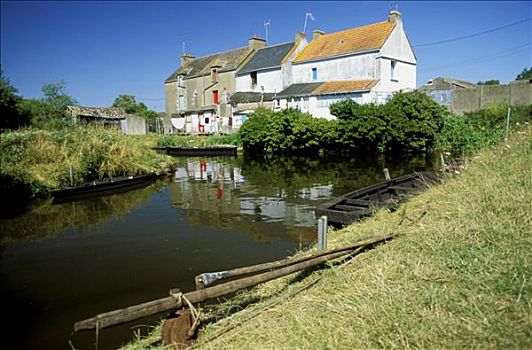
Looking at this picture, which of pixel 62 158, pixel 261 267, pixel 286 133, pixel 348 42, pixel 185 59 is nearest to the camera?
pixel 261 267

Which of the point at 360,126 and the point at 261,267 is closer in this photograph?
the point at 261,267

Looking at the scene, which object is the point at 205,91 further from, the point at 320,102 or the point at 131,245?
the point at 131,245

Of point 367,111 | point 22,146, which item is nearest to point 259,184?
point 22,146

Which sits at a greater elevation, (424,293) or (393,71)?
(393,71)

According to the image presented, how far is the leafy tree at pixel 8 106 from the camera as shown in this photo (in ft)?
88.1

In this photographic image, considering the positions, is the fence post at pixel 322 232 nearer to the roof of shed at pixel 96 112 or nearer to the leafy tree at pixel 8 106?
the leafy tree at pixel 8 106

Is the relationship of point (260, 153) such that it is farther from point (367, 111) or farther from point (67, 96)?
point (67, 96)

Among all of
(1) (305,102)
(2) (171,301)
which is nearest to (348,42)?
(1) (305,102)

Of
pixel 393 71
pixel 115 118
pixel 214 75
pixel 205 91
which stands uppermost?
pixel 214 75

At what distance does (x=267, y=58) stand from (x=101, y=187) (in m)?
29.0

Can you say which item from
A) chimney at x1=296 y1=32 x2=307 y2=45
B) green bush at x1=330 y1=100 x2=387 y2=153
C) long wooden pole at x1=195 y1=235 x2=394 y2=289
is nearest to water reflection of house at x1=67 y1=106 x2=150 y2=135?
chimney at x1=296 y1=32 x2=307 y2=45

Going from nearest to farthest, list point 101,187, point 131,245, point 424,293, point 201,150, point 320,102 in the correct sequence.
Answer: point 424,293 < point 131,245 < point 101,187 < point 201,150 < point 320,102

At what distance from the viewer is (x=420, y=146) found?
2484 centimetres

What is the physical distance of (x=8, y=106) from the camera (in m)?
27.5
